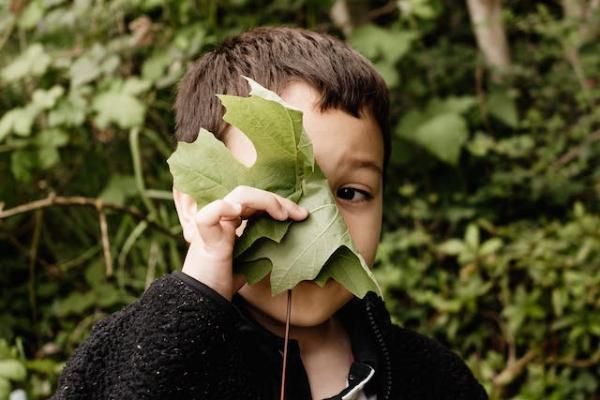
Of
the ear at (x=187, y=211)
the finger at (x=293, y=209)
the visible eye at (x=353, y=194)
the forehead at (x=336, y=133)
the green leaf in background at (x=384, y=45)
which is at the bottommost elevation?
the green leaf in background at (x=384, y=45)

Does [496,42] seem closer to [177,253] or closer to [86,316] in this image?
[177,253]

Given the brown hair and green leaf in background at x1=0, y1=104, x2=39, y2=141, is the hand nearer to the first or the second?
Answer: the brown hair

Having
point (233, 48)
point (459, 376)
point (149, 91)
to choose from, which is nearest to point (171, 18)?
point (149, 91)

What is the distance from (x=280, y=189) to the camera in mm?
838

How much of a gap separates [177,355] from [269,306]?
180 mm

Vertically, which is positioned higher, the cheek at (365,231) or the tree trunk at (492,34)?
the cheek at (365,231)

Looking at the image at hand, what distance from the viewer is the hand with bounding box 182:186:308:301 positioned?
801mm

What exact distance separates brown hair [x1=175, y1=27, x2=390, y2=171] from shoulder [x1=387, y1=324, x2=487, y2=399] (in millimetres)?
354

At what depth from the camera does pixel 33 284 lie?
199cm

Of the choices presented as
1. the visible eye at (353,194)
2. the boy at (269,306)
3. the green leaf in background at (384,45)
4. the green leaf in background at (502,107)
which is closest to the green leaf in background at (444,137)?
the green leaf in background at (384,45)

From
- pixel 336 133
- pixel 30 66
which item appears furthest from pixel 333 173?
pixel 30 66

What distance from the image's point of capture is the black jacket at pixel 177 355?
845 millimetres

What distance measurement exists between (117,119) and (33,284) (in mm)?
563

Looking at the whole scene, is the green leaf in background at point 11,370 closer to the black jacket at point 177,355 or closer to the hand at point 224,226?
the black jacket at point 177,355
